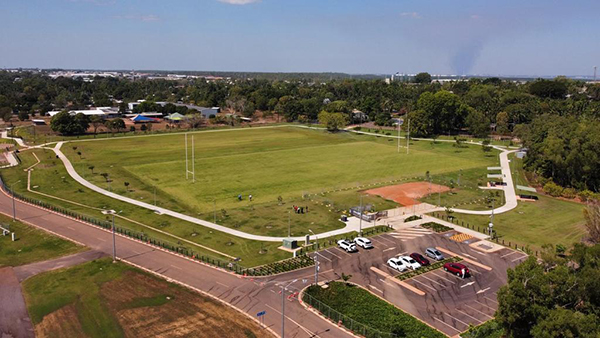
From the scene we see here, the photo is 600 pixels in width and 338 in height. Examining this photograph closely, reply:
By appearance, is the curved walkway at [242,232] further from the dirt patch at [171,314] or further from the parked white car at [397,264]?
the dirt patch at [171,314]

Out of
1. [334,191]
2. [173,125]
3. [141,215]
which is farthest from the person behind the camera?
[173,125]

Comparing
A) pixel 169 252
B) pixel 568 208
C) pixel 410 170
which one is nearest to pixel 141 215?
pixel 169 252

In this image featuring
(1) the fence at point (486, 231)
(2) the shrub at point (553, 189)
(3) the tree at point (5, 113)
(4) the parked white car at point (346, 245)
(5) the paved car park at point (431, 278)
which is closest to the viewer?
(5) the paved car park at point (431, 278)

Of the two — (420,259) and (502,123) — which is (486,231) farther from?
A: (502,123)

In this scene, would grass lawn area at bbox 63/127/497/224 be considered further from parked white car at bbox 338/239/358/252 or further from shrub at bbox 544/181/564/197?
shrub at bbox 544/181/564/197

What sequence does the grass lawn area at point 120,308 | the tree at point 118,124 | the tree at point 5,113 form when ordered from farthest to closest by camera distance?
1. the tree at point 5,113
2. the tree at point 118,124
3. the grass lawn area at point 120,308

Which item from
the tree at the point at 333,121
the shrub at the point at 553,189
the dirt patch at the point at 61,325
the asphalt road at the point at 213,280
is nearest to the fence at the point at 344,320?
the asphalt road at the point at 213,280

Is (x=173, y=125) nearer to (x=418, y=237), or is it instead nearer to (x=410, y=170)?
(x=410, y=170)

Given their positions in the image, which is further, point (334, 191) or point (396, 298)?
point (334, 191)
